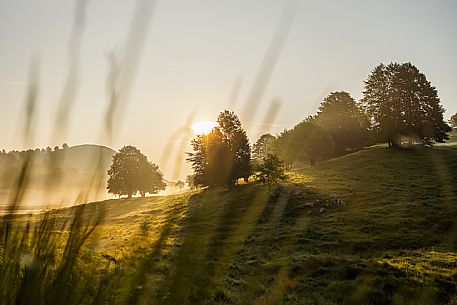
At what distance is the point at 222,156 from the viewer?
6081cm

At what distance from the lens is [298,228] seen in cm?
3291

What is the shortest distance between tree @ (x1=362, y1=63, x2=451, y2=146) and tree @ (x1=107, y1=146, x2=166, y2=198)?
56.9m

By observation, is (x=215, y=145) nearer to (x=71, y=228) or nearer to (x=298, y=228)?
(x=298, y=228)

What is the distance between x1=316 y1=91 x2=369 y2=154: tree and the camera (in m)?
84.5

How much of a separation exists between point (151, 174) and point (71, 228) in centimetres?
9370

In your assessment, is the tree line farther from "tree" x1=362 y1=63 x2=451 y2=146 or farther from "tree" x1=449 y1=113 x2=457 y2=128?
"tree" x1=449 y1=113 x2=457 y2=128

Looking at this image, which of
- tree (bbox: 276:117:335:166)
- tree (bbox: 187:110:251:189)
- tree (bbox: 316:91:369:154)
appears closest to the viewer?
tree (bbox: 187:110:251:189)

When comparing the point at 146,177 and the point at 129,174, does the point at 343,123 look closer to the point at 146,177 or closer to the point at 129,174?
the point at 146,177

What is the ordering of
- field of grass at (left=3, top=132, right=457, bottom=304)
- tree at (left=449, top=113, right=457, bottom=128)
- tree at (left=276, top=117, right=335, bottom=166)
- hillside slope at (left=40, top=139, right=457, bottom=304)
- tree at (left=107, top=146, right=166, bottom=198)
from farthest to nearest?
tree at (left=449, top=113, right=457, bottom=128) → tree at (left=107, top=146, right=166, bottom=198) → tree at (left=276, top=117, right=335, bottom=166) → hillside slope at (left=40, top=139, right=457, bottom=304) → field of grass at (left=3, top=132, right=457, bottom=304)

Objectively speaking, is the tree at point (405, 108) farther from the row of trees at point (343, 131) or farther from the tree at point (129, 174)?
the tree at point (129, 174)

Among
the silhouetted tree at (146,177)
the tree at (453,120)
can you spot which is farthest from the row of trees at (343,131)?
the tree at (453,120)

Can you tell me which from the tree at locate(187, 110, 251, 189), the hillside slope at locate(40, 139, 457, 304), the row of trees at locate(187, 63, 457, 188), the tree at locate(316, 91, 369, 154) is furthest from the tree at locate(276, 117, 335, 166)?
the tree at locate(187, 110, 251, 189)

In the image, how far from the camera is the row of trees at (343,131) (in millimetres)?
61031

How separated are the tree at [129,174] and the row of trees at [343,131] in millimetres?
27808
